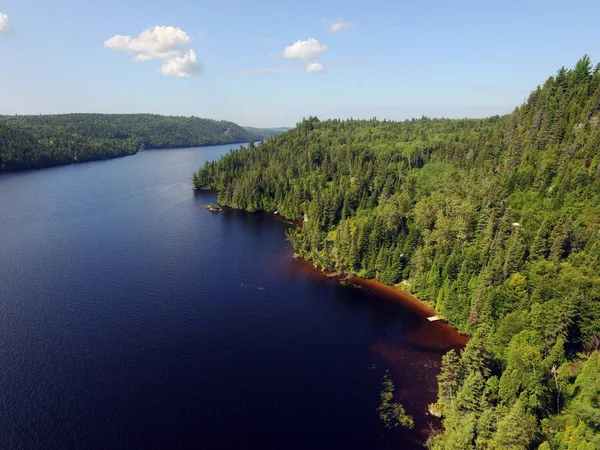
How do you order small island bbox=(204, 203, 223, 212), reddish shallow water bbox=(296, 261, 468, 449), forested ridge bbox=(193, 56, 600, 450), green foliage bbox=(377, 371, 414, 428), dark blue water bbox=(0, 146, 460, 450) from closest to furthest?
forested ridge bbox=(193, 56, 600, 450) < dark blue water bbox=(0, 146, 460, 450) < reddish shallow water bbox=(296, 261, 468, 449) < green foliage bbox=(377, 371, 414, 428) < small island bbox=(204, 203, 223, 212)

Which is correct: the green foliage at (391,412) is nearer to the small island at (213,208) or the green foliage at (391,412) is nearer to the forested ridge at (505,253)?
the forested ridge at (505,253)

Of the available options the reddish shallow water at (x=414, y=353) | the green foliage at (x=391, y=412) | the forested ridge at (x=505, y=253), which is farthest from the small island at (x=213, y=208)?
the green foliage at (x=391, y=412)

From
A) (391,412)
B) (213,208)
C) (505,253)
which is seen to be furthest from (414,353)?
(213,208)

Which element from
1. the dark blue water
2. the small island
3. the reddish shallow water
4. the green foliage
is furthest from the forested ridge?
the small island

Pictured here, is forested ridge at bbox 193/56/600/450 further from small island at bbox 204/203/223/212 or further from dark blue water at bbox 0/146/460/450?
small island at bbox 204/203/223/212

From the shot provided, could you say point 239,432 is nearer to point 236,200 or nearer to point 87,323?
point 87,323

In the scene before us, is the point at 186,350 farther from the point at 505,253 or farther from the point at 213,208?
the point at 213,208
